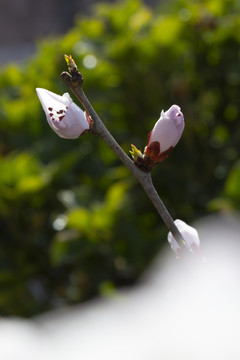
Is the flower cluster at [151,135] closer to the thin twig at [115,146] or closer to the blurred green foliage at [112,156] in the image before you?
the thin twig at [115,146]

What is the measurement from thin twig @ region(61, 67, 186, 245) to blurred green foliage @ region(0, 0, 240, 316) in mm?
1149

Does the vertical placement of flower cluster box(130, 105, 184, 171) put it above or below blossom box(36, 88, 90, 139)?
below

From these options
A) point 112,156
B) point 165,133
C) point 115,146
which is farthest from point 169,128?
point 112,156

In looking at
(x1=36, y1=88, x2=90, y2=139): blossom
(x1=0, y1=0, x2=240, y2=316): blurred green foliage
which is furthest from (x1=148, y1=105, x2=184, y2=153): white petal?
(x1=0, y1=0, x2=240, y2=316): blurred green foliage

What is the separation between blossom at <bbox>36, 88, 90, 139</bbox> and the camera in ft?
2.73

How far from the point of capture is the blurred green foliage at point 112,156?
210cm

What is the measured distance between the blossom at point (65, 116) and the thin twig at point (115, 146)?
2cm

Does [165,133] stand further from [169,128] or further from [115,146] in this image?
[115,146]

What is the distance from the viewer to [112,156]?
2574mm

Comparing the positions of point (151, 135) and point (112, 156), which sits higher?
point (112, 156)

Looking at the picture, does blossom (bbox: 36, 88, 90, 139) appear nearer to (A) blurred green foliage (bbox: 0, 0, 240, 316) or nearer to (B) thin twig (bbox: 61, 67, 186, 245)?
(B) thin twig (bbox: 61, 67, 186, 245)

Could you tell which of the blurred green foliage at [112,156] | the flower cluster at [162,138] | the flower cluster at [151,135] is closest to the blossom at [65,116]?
the flower cluster at [151,135]

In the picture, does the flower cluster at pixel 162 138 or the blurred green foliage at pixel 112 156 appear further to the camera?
the blurred green foliage at pixel 112 156

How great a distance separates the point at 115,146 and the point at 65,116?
0.29 ft
